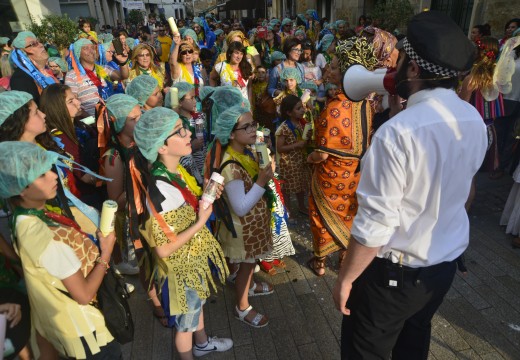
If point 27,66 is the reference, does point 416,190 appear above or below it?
below

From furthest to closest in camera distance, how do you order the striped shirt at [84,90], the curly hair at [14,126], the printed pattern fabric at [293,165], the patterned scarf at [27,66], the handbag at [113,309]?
the patterned scarf at [27,66], the striped shirt at [84,90], the printed pattern fabric at [293,165], the curly hair at [14,126], the handbag at [113,309]

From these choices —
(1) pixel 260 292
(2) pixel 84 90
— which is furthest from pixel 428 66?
(2) pixel 84 90

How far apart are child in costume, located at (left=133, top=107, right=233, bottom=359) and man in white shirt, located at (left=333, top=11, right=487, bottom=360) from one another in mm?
961

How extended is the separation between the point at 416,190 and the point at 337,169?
1.53 m

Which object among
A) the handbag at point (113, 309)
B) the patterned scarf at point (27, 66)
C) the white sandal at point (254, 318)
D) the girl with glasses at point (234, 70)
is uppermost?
the patterned scarf at point (27, 66)

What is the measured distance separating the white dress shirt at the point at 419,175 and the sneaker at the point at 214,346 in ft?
5.48

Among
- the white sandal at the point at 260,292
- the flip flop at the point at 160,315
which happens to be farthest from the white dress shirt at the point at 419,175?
the flip flop at the point at 160,315

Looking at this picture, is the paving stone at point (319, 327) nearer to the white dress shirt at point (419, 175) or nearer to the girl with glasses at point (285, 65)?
the white dress shirt at point (419, 175)

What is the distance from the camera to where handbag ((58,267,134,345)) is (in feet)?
6.34

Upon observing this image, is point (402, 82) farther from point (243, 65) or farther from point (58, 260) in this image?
point (243, 65)

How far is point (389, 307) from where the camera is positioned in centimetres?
171

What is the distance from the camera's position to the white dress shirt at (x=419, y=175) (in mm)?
1437

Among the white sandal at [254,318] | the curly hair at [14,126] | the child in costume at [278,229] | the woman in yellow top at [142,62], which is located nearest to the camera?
the curly hair at [14,126]

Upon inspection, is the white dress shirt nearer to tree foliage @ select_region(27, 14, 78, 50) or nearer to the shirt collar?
the shirt collar
